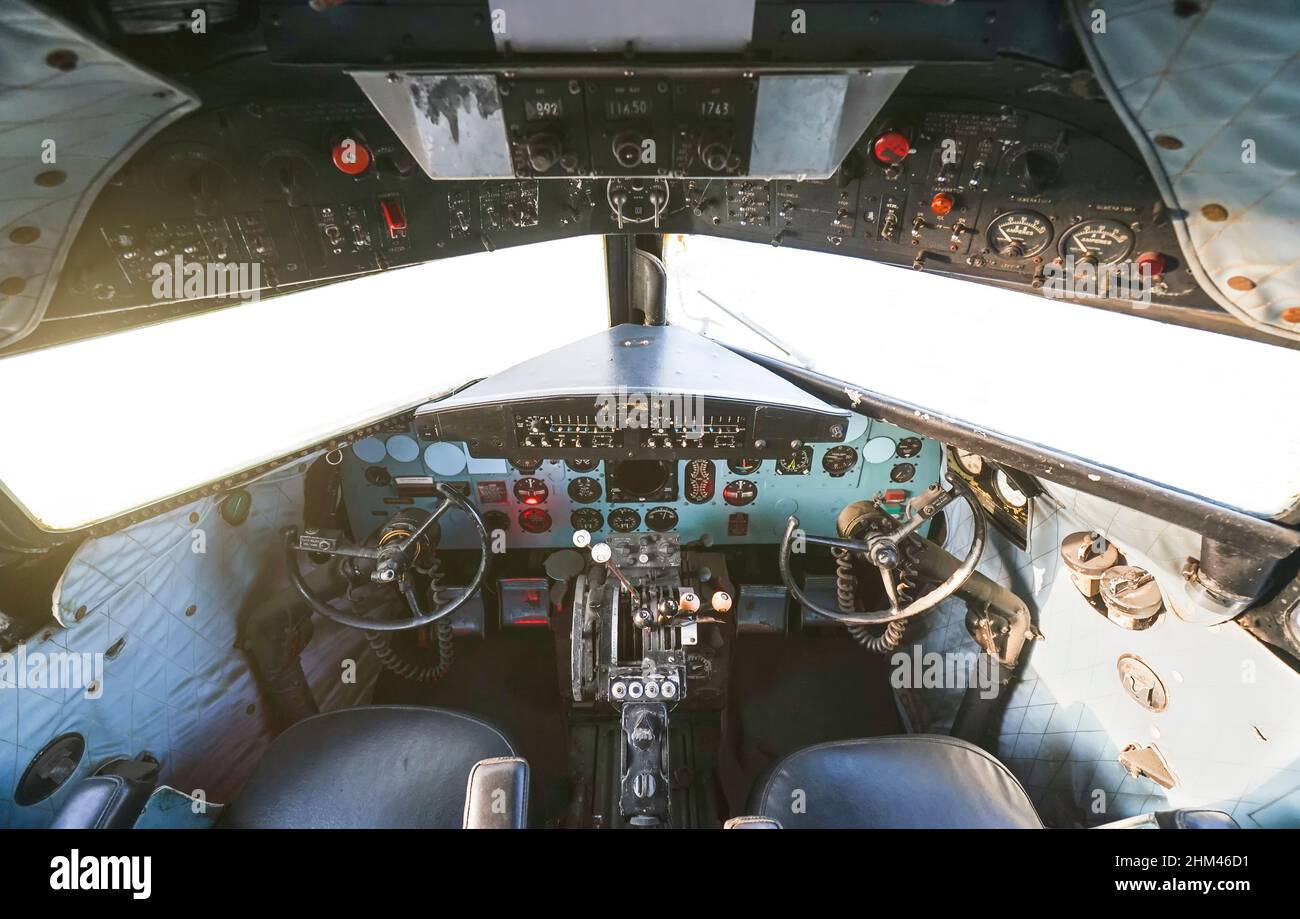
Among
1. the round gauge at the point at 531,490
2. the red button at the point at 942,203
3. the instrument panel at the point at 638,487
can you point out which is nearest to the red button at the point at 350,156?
the instrument panel at the point at 638,487

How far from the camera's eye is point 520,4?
113 cm

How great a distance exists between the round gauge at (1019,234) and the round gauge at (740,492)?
161 cm

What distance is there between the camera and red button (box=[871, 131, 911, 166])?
1622 mm

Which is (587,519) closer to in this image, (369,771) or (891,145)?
(369,771)

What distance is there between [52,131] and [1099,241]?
2590mm

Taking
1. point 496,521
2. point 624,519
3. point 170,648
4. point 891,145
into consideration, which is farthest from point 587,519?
point 891,145

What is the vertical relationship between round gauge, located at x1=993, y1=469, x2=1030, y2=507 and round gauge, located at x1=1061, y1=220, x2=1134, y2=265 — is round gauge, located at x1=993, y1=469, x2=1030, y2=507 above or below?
below

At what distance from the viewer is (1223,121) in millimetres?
1145

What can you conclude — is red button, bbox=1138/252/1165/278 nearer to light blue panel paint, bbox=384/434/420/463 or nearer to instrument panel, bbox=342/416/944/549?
instrument panel, bbox=342/416/944/549

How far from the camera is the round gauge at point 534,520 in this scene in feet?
10.4

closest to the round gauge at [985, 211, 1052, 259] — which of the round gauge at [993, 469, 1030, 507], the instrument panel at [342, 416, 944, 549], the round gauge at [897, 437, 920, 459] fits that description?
the round gauge at [993, 469, 1030, 507]

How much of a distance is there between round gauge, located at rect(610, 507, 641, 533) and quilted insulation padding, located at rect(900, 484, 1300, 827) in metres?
1.79

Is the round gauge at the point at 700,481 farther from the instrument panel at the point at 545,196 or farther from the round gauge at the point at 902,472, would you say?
the instrument panel at the point at 545,196
